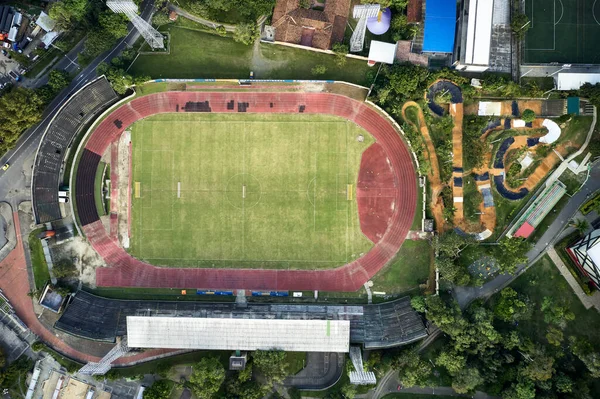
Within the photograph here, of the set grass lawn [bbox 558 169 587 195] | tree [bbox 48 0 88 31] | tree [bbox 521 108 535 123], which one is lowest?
grass lawn [bbox 558 169 587 195]

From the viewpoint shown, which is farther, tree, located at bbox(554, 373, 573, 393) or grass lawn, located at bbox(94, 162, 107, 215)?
grass lawn, located at bbox(94, 162, 107, 215)

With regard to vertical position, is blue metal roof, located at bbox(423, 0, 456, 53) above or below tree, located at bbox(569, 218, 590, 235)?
above

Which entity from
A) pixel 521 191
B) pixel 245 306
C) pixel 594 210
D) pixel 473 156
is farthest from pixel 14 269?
pixel 594 210

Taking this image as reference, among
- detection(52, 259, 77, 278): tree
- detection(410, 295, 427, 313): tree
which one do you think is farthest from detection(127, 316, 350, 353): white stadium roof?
detection(52, 259, 77, 278): tree

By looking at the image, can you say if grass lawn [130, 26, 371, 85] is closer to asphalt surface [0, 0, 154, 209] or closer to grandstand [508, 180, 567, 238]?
asphalt surface [0, 0, 154, 209]

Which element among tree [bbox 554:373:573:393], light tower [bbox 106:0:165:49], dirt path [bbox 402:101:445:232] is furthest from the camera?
dirt path [bbox 402:101:445:232]

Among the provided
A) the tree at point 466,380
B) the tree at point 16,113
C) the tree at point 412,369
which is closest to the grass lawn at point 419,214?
the tree at point 412,369

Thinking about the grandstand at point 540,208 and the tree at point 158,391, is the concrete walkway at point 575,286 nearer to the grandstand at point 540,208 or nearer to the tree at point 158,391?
the grandstand at point 540,208
